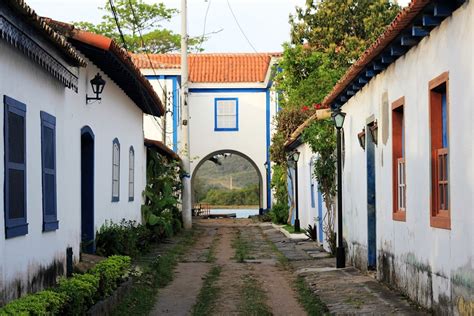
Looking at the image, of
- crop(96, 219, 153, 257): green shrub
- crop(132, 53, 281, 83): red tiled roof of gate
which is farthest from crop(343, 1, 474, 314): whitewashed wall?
crop(132, 53, 281, 83): red tiled roof of gate

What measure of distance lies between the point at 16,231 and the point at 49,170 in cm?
214

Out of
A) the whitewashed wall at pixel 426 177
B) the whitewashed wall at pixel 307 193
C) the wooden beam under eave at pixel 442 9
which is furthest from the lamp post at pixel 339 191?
the wooden beam under eave at pixel 442 9

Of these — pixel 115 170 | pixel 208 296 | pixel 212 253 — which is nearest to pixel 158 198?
pixel 212 253

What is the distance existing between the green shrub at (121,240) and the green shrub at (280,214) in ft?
49.9

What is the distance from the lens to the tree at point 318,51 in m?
32.6

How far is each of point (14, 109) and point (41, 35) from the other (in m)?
1.01

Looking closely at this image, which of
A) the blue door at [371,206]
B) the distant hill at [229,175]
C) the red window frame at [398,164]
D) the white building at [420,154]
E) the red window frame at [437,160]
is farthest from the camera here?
the distant hill at [229,175]

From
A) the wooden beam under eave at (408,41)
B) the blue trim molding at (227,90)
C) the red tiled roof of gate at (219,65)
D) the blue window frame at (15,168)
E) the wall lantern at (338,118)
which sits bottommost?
the blue window frame at (15,168)

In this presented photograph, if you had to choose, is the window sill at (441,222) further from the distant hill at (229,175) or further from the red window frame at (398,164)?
the distant hill at (229,175)

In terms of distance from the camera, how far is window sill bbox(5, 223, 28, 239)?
923 centimetres

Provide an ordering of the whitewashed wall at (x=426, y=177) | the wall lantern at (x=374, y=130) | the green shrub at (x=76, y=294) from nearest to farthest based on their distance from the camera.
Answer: the green shrub at (x=76, y=294) < the whitewashed wall at (x=426, y=177) < the wall lantern at (x=374, y=130)

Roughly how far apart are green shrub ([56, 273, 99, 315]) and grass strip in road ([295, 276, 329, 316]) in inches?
109

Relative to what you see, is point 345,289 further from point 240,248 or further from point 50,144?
point 240,248

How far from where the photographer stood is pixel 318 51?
117 ft
